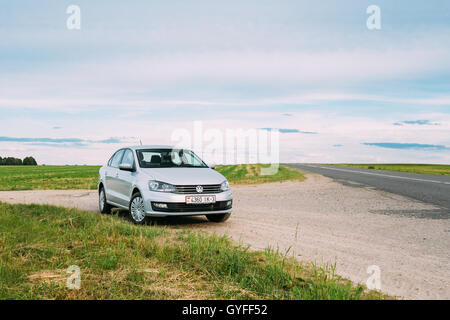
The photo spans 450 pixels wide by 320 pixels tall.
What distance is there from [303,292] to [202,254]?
1870 mm

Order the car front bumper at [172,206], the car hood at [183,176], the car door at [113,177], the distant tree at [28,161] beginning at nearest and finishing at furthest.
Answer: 1. the car front bumper at [172,206]
2. the car hood at [183,176]
3. the car door at [113,177]
4. the distant tree at [28,161]

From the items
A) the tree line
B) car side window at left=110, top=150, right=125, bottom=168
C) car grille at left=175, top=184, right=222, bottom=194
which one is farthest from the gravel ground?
the tree line

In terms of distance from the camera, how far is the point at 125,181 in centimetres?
990

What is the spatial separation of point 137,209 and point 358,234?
184 inches

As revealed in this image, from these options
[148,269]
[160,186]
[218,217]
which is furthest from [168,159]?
[148,269]

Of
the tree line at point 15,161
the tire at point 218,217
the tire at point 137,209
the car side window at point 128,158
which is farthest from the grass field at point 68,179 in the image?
the tree line at point 15,161

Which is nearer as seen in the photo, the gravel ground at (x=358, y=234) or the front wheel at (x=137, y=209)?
the gravel ground at (x=358, y=234)

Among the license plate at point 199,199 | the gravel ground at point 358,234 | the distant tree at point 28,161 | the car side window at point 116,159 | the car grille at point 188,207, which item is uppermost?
the car side window at point 116,159

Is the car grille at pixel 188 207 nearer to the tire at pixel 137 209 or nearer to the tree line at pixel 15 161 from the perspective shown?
the tire at pixel 137 209

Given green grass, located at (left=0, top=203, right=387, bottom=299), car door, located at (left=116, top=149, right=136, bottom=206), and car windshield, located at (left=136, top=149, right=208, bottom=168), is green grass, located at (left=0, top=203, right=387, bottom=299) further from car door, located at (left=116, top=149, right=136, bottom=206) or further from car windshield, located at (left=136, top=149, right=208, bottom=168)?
car windshield, located at (left=136, top=149, right=208, bottom=168)

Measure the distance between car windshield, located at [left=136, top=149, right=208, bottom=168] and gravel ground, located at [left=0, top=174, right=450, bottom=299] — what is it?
1.33 m

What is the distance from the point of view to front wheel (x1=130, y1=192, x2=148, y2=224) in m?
8.99

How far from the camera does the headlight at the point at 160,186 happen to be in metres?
8.64
